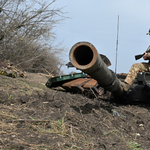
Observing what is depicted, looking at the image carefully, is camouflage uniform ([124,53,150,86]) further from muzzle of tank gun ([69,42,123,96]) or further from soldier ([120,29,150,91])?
muzzle of tank gun ([69,42,123,96])

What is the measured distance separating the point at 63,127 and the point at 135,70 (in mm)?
2520

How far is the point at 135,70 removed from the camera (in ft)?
16.0

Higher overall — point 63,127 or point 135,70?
point 135,70

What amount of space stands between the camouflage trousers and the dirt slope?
78 cm

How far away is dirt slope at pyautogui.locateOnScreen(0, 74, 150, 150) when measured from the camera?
2.66m

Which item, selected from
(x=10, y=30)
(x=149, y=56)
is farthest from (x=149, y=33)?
(x=10, y=30)

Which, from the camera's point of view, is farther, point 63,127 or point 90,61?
point 90,61

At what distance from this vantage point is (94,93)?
6.89 meters

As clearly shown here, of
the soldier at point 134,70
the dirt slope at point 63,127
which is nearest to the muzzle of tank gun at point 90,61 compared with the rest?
the dirt slope at point 63,127

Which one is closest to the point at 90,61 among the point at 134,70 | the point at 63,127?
the point at 63,127

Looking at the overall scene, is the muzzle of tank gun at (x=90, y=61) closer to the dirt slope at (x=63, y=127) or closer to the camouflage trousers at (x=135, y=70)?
the dirt slope at (x=63, y=127)

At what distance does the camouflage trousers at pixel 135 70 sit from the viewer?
4801mm

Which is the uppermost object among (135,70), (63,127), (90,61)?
(90,61)

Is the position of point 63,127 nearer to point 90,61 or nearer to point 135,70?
point 90,61
